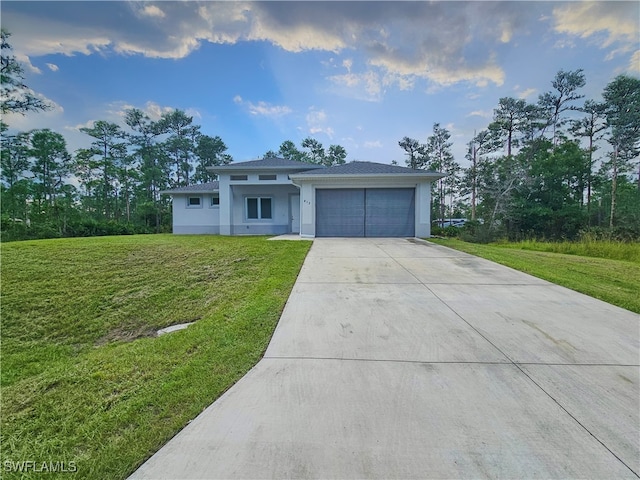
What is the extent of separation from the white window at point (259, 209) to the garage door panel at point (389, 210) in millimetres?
6550

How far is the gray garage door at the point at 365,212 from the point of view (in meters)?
13.1

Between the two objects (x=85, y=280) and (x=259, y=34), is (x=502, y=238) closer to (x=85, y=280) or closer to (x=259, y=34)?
(x=259, y=34)

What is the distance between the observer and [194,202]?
17.6 m

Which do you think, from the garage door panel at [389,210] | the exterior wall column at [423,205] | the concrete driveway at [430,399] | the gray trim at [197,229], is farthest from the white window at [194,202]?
the concrete driveway at [430,399]

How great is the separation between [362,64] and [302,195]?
6.97 metres

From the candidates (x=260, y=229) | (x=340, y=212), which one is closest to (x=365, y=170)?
(x=340, y=212)

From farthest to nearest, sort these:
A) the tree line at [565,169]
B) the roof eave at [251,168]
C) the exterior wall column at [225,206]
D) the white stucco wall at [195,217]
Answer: the tree line at [565,169], the white stucco wall at [195,217], the exterior wall column at [225,206], the roof eave at [251,168]

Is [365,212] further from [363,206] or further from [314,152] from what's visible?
A: [314,152]

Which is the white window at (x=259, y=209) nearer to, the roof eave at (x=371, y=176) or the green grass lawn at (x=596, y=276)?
the roof eave at (x=371, y=176)

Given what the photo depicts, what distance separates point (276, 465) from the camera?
5.38ft

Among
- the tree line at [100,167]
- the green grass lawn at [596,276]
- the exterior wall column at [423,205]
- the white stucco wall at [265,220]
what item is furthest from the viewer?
the tree line at [100,167]

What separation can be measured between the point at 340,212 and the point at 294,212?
4.44 meters

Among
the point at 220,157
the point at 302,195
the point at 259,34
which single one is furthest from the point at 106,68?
the point at 220,157

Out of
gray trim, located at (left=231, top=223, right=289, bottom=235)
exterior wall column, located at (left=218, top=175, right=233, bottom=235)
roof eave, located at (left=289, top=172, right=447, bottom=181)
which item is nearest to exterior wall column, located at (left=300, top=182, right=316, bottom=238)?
roof eave, located at (left=289, top=172, right=447, bottom=181)
